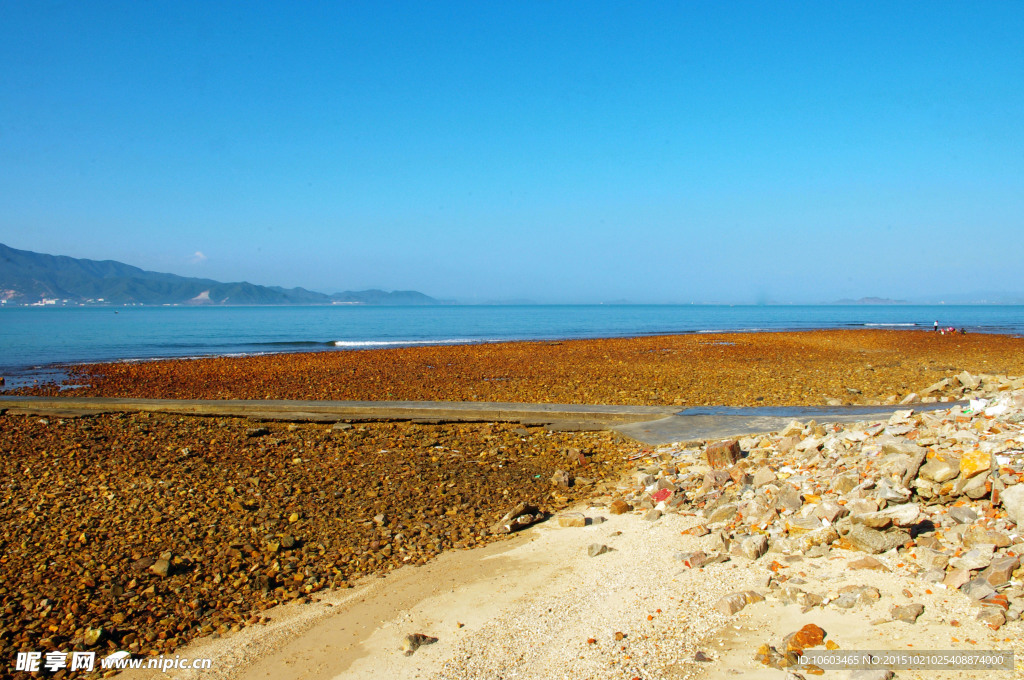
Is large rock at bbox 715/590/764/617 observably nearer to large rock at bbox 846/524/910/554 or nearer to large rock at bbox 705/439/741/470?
large rock at bbox 846/524/910/554

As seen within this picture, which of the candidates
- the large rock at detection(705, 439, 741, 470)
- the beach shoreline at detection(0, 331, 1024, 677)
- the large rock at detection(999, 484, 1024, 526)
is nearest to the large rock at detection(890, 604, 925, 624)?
the large rock at detection(999, 484, 1024, 526)

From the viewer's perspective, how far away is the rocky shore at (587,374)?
14.6 m

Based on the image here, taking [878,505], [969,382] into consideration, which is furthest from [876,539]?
[969,382]

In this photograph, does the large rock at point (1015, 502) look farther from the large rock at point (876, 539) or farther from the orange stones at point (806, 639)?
the orange stones at point (806, 639)

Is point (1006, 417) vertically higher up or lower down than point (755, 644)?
higher up

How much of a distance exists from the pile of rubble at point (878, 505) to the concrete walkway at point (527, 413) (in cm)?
204

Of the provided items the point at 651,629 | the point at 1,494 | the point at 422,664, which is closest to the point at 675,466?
the point at 651,629

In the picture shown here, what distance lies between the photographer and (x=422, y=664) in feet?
12.0

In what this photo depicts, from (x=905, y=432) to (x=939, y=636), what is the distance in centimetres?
351

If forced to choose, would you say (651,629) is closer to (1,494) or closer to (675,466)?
(675,466)

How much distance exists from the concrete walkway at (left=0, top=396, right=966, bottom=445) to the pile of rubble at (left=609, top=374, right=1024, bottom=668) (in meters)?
2.04

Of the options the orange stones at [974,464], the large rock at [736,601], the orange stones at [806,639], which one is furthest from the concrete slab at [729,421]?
the orange stones at [806,639]

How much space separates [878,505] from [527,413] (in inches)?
237

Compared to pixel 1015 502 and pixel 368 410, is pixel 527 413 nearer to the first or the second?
pixel 368 410
